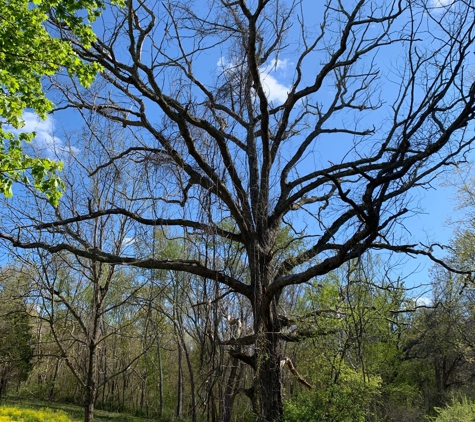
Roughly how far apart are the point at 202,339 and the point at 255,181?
272cm

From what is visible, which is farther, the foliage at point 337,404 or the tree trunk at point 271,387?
the foliage at point 337,404

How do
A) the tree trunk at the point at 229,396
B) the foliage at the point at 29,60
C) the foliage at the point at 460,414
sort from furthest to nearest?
the foliage at the point at 460,414 < the foliage at the point at 29,60 < the tree trunk at the point at 229,396

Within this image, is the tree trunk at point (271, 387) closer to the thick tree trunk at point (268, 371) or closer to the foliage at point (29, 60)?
the thick tree trunk at point (268, 371)

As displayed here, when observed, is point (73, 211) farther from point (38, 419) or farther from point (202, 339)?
point (38, 419)

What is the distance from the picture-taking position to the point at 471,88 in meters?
3.20

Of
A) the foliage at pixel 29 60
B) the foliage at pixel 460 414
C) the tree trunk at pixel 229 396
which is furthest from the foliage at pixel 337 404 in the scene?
the foliage at pixel 29 60

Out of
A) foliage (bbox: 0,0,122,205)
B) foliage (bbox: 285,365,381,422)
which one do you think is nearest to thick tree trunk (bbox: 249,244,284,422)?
foliage (bbox: 285,365,381,422)

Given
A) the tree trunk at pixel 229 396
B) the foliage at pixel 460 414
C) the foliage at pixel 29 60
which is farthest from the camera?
the foliage at pixel 460 414

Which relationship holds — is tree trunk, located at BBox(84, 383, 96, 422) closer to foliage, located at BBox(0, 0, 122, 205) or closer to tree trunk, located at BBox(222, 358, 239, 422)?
tree trunk, located at BBox(222, 358, 239, 422)

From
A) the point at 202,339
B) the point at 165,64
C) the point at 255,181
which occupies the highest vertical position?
the point at 165,64

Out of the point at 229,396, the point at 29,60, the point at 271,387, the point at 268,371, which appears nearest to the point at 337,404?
the point at 271,387

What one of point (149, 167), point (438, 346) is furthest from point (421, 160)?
point (438, 346)

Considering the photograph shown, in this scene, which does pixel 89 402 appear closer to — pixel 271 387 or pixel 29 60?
pixel 271 387

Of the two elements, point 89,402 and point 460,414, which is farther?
point 460,414
